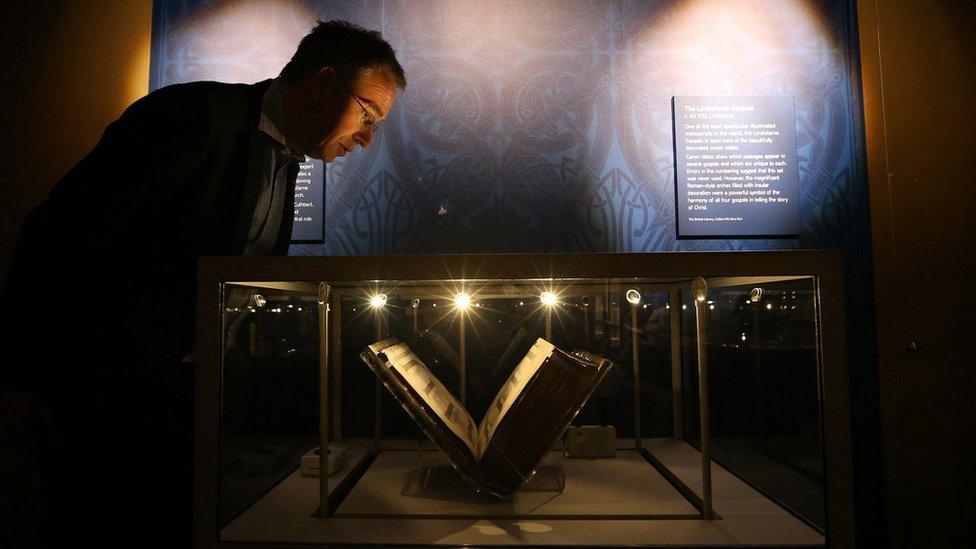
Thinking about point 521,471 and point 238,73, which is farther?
point 238,73

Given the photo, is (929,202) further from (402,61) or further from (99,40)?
(99,40)

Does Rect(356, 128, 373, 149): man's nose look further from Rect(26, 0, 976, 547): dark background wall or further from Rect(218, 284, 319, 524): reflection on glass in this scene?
Rect(26, 0, 976, 547): dark background wall

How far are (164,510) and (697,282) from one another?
904 millimetres

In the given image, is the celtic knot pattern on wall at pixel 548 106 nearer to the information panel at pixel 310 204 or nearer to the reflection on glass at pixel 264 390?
the information panel at pixel 310 204

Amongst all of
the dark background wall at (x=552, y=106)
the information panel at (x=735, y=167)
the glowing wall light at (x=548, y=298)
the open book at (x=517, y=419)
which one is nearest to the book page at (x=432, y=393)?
the open book at (x=517, y=419)

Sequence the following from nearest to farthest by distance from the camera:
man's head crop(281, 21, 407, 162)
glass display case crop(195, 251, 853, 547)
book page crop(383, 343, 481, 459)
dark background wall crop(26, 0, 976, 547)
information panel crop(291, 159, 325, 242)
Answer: glass display case crop(195, 251, 853, 547) < book page crop(383, 343, 481, 459) < man's head crop(281, 21, 407, 162) < dark background wall crop(26, 0, 976, 547) < information panel crop(291, 159, 325, 242)

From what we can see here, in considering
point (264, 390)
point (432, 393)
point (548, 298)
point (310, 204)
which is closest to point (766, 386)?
point (548, 298)

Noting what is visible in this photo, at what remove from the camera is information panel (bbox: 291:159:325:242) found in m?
1.76

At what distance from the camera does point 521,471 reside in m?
0.76

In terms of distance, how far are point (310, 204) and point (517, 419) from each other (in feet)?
4.28

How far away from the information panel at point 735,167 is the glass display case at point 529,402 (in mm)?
774

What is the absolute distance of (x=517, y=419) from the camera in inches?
29.6

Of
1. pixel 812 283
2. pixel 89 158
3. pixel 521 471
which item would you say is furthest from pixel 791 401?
pixel 89 158

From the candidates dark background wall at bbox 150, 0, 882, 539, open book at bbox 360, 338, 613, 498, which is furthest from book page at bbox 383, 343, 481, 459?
dark background wall at bbox 150, 0, 882, 539
